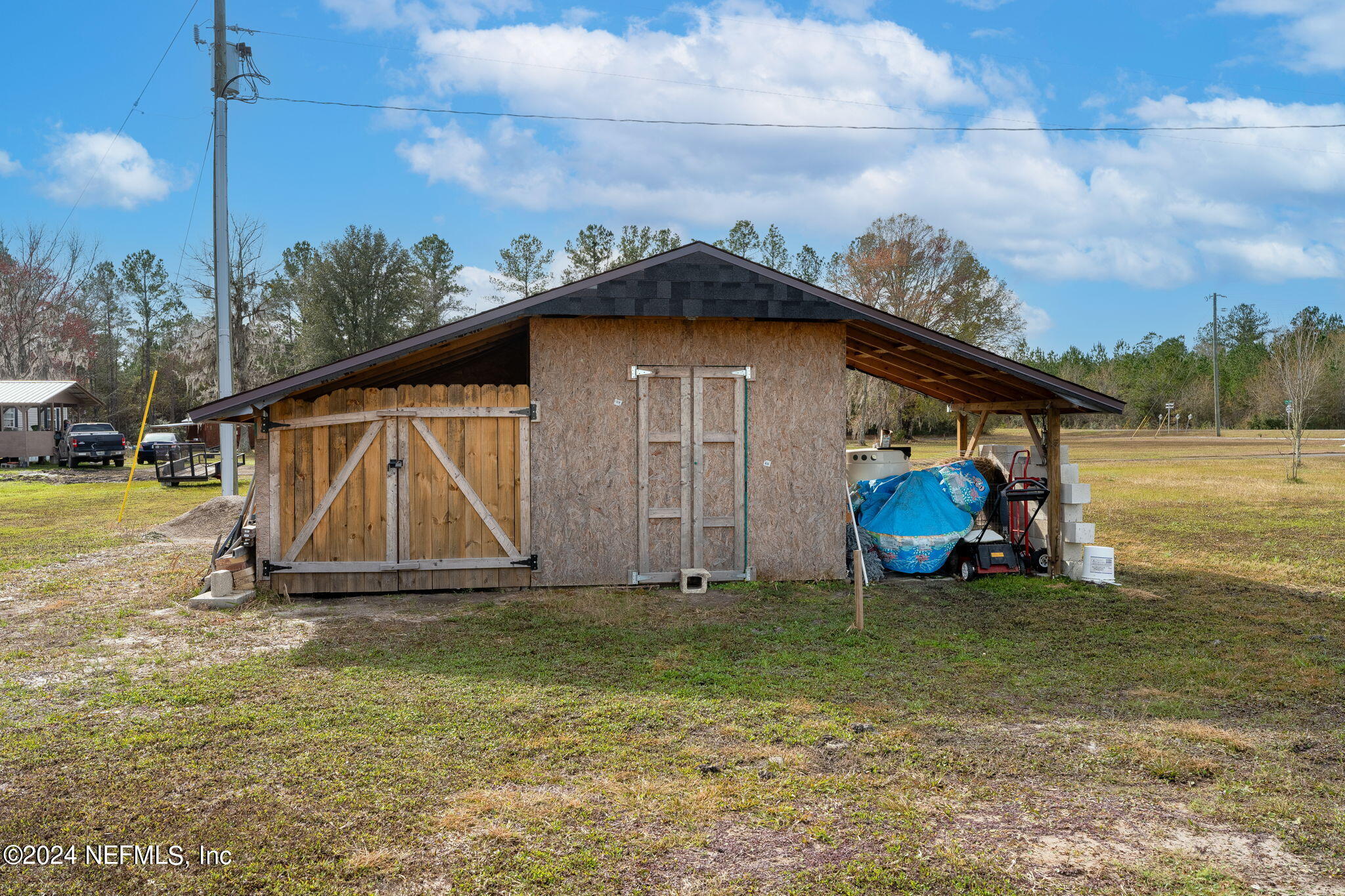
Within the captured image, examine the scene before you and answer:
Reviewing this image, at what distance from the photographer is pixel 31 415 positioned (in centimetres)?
3600

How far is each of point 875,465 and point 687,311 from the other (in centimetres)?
363

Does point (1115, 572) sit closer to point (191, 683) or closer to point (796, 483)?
point (796, 483)

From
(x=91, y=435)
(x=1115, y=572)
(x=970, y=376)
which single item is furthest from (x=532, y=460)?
(x=91, y=435)

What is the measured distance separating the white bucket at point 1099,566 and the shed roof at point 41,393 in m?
38.8

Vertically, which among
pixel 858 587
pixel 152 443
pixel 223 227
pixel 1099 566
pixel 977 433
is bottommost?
pixel 1099 566

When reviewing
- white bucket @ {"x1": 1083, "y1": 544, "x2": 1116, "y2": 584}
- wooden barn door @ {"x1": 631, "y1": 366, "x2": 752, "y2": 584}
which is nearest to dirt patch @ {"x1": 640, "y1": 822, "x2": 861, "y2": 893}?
wooden barn door @ {"x1": 631, "y1": 366, "x2": 752, "y2": 584}

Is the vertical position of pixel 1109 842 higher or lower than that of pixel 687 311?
lower

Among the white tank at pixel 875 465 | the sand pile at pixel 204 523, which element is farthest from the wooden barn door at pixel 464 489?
the sand pile at pixel 204 523

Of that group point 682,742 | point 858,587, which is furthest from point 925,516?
point 682,742

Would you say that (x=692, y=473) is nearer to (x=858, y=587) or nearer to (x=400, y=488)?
(x=858, y=587)

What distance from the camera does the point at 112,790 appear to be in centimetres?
434

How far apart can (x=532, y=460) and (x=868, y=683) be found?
179 inches

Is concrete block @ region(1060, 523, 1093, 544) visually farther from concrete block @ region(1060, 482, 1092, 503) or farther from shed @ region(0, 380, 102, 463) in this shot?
shed @ region(0, 380, 102, 463)

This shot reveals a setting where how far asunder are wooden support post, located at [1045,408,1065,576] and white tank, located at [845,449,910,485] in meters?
1.80
